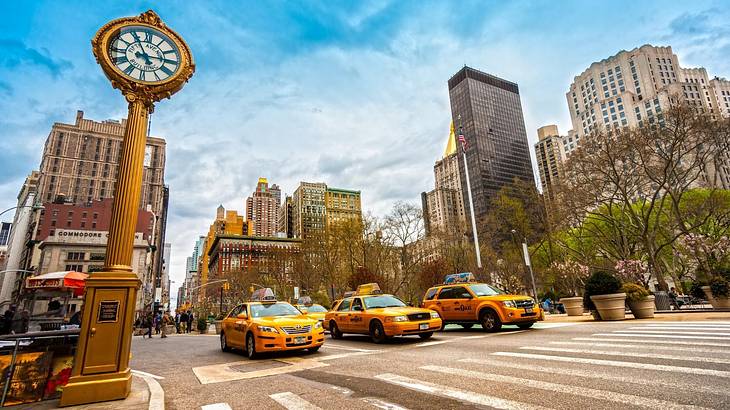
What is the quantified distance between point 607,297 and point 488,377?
38.0ft

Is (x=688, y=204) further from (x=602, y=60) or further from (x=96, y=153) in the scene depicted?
(x=96, y=153)

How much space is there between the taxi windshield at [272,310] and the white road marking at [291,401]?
5521 mm

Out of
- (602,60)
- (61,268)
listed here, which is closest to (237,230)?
(61,268)

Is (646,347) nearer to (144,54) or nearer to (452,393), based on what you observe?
(452,393)

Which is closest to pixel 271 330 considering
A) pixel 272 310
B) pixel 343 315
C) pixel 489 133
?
pixel 272 310

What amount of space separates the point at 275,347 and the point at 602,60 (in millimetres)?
144541

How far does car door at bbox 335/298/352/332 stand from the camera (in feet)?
44.2

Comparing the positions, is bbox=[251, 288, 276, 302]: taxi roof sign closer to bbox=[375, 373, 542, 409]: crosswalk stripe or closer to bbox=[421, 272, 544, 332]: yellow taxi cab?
bbox=[421, 272, 544, 332]: yellow taxi cab

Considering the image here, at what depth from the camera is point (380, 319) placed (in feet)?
38.1

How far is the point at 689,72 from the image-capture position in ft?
329

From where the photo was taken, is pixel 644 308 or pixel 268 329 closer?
pixel 268 329

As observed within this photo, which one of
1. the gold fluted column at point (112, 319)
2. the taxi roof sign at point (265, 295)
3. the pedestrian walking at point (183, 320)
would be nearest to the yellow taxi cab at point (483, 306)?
the gold fluted column at point (112, 319)

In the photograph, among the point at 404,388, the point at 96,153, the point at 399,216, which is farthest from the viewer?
the point at 96,153

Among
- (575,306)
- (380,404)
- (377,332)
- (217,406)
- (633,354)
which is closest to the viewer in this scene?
(380,404)
